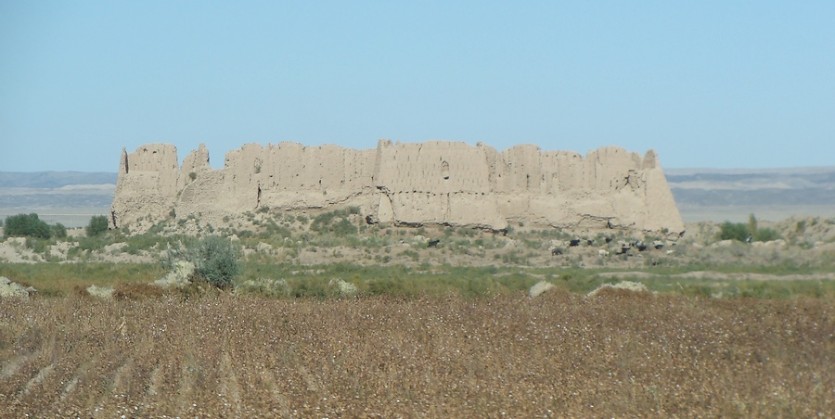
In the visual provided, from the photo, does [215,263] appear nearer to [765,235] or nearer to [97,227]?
[97,227]

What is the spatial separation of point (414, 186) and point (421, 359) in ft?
94.2

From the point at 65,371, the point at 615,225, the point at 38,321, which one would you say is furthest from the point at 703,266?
the point at 65,371

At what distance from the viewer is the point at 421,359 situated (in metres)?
14.2

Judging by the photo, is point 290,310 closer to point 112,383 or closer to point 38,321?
point 38,321

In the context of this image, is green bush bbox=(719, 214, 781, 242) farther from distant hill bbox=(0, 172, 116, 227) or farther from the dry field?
distant hill bbox=(0, 172, 116, 227)

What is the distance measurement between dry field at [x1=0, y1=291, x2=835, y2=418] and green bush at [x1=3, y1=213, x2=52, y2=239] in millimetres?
33212

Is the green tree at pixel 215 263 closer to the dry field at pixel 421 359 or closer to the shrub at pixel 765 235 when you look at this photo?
the dry field at pixel 421 359

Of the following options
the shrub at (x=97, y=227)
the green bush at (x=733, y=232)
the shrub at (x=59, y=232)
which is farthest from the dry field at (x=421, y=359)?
the green bush at (x=733, y=232)

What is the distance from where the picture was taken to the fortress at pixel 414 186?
141 ft

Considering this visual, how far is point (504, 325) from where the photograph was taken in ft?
54.2

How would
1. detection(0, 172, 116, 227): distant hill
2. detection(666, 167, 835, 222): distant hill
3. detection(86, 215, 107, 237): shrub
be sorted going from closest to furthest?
1. detection(86, 215, 107, 237): shrub
2. detection(666, 167, 835, 222): distant hill
3. detection(0, 172, 116, 227): distant hill

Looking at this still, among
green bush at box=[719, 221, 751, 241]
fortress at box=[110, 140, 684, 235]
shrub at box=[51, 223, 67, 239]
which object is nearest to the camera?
fortress at box=[110, 140, 684, 235]

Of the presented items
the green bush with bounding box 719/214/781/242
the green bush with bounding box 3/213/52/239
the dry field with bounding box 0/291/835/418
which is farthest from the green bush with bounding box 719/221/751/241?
the dry field with bounding box 0/291/835/418

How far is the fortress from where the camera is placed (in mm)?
42875
